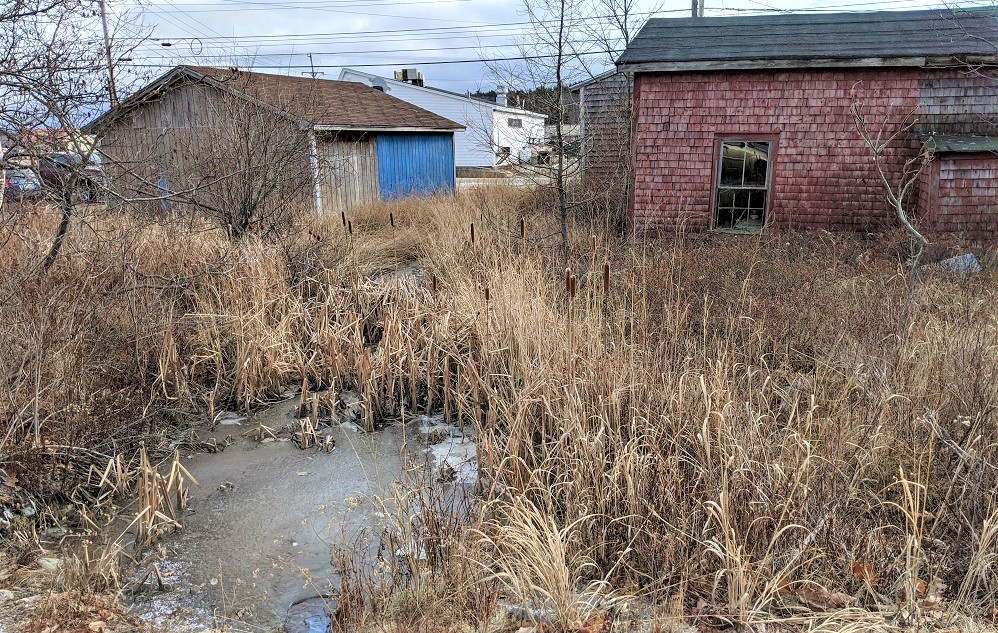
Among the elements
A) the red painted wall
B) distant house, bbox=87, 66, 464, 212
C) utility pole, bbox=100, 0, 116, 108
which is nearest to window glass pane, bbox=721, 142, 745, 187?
the red painted wall

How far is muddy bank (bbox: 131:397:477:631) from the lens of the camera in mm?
3277

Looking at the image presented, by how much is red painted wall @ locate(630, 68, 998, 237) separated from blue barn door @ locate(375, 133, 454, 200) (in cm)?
678

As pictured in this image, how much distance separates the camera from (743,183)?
36.0 feet

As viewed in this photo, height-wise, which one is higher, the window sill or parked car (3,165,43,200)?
parked car (3,165,43,200)

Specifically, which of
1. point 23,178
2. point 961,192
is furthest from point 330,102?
point 961,192

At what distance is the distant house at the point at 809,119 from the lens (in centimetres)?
989

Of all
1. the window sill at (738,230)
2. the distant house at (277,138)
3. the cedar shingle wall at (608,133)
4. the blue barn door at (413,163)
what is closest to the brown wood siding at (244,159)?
the distant house at (277,138)

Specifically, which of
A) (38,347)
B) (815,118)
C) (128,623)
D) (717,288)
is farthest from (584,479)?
(815,118)

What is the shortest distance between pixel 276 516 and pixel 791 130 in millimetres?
9447

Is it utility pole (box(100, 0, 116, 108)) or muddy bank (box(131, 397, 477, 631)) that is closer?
muddy bank (box(131, 397, 477, 631))

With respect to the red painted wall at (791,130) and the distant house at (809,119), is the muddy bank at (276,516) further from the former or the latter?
the red painted wall at (791,130)

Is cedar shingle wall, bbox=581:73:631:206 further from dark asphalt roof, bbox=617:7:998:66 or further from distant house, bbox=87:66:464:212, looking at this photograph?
distant house, bbox=87:66:464:212

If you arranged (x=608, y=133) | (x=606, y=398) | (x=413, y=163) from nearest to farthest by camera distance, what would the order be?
1. (x=606, y=398)
2. (x=608, y=133)
3. (x=413, y=163)

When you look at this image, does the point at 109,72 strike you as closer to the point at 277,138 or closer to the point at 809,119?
the point at 277,138
